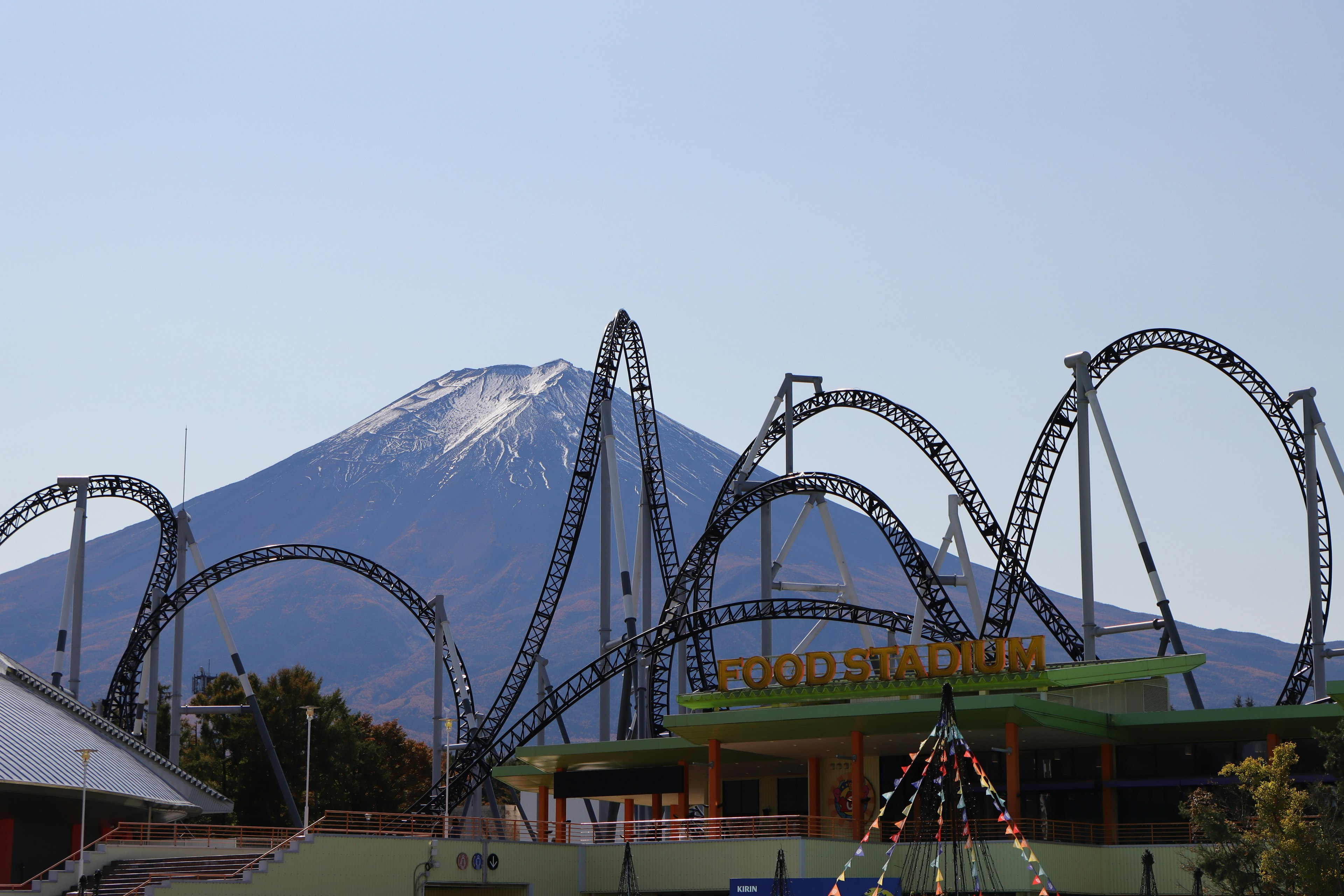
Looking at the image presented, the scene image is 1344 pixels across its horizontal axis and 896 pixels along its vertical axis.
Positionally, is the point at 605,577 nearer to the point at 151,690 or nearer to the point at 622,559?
the point at 622,559

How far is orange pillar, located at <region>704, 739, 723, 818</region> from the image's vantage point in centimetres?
4075

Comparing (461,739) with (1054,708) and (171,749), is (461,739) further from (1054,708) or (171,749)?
(1054,708)

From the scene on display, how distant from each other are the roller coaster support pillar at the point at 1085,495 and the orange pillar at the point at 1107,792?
3271mm

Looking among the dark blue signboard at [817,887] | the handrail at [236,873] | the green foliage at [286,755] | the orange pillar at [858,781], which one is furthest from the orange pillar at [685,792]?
the green foliage at [286,755]

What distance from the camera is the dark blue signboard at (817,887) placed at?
34.0 m

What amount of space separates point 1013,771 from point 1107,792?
4362 millimetres

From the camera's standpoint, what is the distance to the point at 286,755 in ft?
205

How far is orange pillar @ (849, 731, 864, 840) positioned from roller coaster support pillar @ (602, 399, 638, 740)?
471 inches

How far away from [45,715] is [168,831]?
4326 mm

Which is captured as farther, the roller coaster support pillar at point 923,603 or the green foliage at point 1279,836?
the roller coaster support pillar at point 923,603

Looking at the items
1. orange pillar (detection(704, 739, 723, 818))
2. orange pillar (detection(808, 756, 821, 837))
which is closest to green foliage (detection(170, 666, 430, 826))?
orange pillar (detection(704, 739, 723, 818))

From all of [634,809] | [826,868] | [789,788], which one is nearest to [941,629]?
[789,788]

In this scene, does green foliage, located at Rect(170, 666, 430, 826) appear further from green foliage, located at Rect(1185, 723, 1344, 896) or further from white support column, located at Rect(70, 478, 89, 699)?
green foliage, located at Rect(1185, 723, 1344, 896)

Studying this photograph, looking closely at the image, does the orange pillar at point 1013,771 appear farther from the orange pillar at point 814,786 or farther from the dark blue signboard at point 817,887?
the orange pillar at point 814,786
